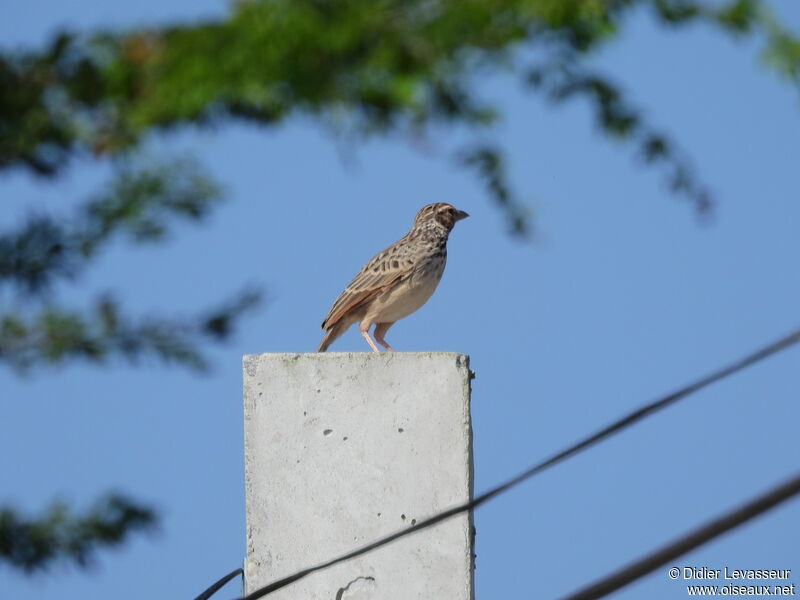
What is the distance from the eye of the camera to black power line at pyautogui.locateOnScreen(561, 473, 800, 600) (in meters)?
2.46

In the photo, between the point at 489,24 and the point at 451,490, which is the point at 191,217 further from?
the point at 451,490

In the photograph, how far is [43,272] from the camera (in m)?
4.50

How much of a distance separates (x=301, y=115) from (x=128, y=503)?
2680mm

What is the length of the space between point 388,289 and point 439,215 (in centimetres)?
134

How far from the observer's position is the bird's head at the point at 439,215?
448 inches

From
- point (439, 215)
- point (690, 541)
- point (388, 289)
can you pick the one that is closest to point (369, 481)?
point (388, 289)

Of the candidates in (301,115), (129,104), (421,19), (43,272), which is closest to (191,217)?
(43,272)

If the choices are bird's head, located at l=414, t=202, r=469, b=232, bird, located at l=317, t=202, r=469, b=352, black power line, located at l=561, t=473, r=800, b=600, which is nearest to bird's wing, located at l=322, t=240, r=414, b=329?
bird, located at l=317, t=202, r=469, b=352

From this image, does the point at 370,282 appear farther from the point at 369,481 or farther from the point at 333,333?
the point at 369,481

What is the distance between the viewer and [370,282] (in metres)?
10.4

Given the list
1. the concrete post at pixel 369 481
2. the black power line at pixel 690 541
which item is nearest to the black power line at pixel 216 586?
the concrete post at pixel 369 481

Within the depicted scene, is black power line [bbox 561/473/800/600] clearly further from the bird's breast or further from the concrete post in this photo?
the bird's breast

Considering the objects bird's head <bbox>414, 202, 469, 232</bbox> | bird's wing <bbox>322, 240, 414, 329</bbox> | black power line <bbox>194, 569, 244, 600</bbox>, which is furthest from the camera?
bird's head <bbox>414, 202, 469, 232</bbox>

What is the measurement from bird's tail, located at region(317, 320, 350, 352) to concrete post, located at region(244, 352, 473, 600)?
A: 12.0 ft
